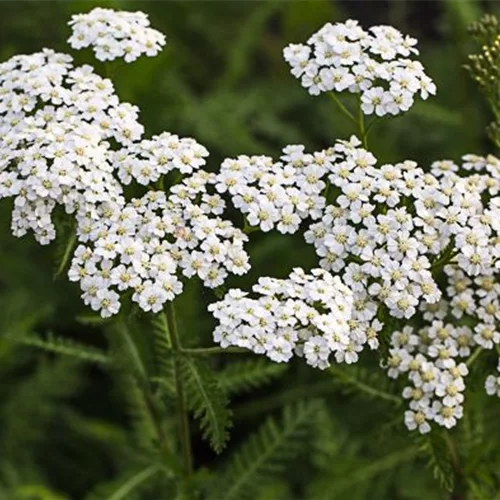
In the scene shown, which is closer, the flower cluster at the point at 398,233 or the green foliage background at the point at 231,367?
the flower cluster at the point at 398,233

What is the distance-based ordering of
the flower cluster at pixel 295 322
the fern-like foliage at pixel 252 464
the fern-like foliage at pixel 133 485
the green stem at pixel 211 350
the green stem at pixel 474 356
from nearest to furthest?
the flower cluster at pixel 295 322 → the green stem at pixel 211 350 → the green stem at pixel 474 356 → the fern-like foliage at pixel 133 485 → the fern-like foliage at pixel 252 464

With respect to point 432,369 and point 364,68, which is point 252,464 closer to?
point 432,369

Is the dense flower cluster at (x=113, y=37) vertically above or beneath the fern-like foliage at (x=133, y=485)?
above

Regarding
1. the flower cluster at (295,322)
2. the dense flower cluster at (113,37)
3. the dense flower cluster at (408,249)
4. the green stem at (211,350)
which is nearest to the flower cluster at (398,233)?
the dense flower cluster at (408,249)

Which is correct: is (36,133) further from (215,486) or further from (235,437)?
(235,437)

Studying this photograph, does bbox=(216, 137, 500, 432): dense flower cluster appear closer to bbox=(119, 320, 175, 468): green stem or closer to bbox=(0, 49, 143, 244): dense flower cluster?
bbox=(0, 49, 143, 244): dense flower cluster

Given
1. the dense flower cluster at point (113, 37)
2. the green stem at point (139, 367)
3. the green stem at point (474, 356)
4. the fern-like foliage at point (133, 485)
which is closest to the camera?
the green stem at point (474, 356)

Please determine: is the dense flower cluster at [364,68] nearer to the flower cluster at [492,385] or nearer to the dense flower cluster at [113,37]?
the dense flower cluster at [113,37]

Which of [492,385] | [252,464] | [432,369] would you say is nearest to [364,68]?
[432,369]
